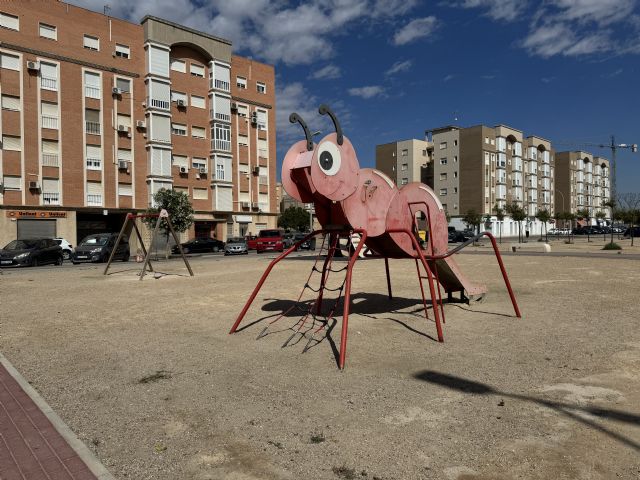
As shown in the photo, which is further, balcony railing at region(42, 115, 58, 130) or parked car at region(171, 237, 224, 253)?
parked car at region(171, 237, 224, 253)

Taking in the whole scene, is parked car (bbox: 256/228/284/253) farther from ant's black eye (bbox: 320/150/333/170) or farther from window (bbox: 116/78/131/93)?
ant's black eye (bbox: 320/150/333/170)

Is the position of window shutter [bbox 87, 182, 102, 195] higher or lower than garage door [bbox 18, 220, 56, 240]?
higher

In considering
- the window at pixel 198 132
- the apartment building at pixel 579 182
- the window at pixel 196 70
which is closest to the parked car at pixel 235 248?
the window at pixel 198 132

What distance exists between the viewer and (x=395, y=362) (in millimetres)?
5719

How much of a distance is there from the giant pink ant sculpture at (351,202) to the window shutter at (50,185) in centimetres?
3131

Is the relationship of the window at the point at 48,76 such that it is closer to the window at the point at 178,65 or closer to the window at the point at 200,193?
the window at the point at 178,65

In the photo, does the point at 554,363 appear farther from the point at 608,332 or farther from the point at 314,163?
the point at 314,163

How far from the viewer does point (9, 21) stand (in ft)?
102

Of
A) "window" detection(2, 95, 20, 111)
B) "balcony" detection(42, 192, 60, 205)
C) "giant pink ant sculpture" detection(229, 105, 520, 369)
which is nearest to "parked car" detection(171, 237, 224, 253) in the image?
"balcony" detection(42, 192, 60, 205)

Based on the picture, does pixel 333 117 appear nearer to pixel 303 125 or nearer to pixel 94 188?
pixel 303 125

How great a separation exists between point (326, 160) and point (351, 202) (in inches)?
35.2

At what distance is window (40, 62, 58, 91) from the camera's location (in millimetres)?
32409

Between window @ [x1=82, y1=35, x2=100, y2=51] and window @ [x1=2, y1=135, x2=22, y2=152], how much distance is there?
348 inches

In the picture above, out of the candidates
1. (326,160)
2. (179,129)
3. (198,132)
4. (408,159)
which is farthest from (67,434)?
(408,159)
